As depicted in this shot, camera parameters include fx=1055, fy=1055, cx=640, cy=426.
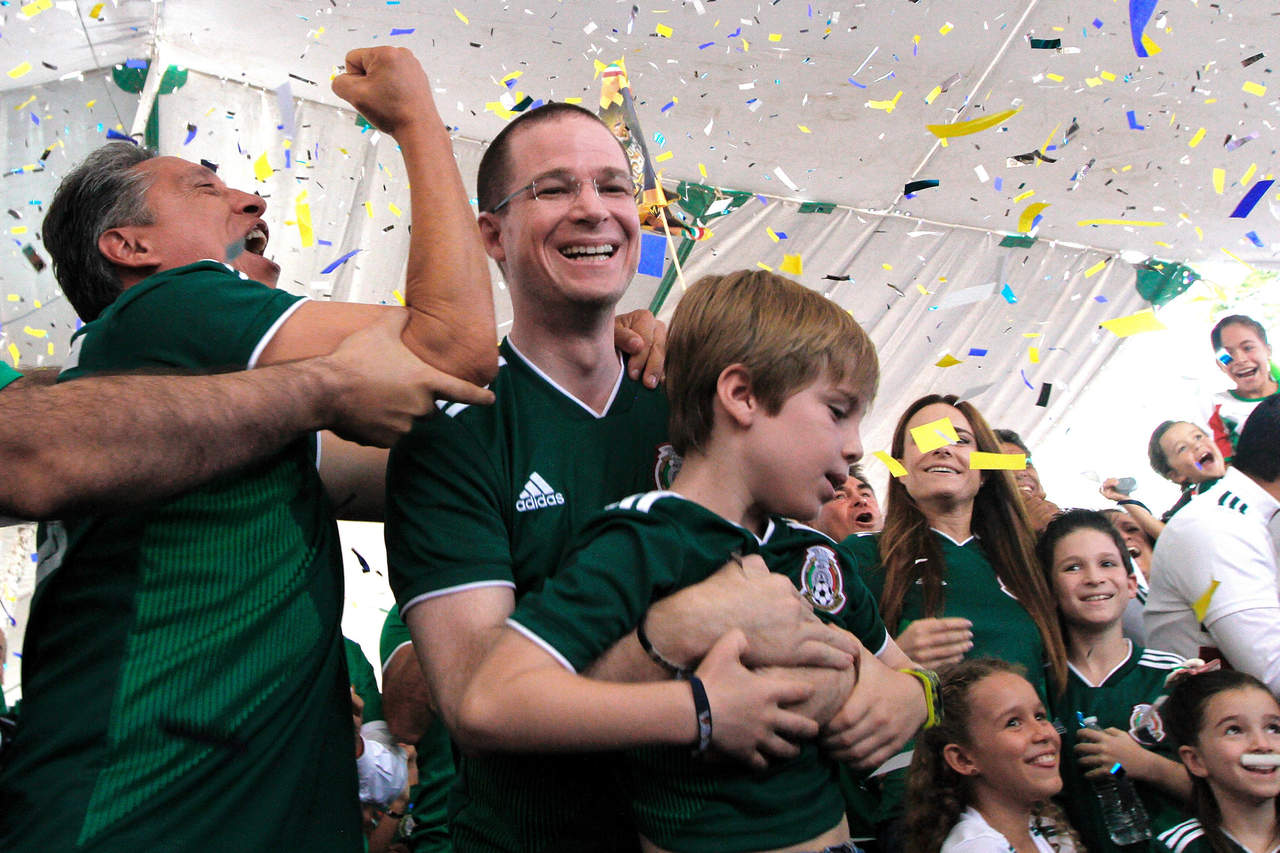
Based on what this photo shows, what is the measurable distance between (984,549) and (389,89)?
2.47 m

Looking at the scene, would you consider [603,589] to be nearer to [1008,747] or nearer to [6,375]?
[6,375]

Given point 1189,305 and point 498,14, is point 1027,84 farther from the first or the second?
point 1189,305

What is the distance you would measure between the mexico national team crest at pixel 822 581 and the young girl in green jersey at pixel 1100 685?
1.69 meters

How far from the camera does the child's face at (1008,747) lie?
9.06ft

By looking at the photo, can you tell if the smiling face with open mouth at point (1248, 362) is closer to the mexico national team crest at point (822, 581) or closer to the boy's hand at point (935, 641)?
the boy's hand at point (935, 641)

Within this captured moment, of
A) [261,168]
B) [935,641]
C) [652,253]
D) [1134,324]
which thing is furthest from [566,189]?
[1134,324]

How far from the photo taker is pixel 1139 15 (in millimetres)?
4957

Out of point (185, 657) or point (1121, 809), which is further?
point (1121, 809)

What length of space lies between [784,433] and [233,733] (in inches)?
36.3

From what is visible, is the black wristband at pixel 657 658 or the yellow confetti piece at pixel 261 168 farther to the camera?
the yellow confetti piece at pixel 261 168

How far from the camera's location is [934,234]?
7.48 m

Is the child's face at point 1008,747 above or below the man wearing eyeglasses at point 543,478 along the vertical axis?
below

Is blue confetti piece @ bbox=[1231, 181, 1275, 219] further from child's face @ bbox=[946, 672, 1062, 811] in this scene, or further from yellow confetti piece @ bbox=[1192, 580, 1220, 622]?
child's face @ bbox=[946, 672, 1062, 811]

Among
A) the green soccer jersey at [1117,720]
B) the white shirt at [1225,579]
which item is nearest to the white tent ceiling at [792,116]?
the white shirt at [1225,579]
